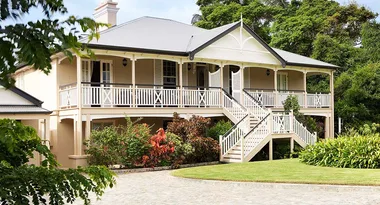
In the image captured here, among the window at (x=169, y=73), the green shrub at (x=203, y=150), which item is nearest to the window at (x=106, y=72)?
the window at (x=169, y=73)

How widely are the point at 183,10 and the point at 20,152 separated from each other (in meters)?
51.9

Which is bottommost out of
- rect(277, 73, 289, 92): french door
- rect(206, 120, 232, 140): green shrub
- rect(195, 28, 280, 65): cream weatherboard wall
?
rect(206, 120, 232, 140): green shrub

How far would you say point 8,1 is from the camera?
6.23ft

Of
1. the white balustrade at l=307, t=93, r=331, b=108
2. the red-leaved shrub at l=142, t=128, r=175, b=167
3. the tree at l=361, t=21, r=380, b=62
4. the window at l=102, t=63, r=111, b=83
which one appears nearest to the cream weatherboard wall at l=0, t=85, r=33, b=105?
the window at l=102, t=63, r=111, b=83

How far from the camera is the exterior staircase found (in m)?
20.8

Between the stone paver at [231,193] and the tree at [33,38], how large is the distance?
9127 mm

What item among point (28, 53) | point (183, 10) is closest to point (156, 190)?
point (28, 53)

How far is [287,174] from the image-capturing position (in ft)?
49.2

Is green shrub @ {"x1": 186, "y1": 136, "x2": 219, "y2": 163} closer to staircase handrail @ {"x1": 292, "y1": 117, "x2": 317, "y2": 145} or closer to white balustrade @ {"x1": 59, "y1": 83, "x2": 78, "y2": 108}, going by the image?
staircase handrail @ {"x1": 292, "y1": 117, "x2": 317, "y2": 145}

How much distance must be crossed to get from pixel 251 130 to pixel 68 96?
326 inches

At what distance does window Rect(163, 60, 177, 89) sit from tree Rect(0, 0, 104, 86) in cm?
2285

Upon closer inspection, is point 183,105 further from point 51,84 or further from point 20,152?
point 20,152

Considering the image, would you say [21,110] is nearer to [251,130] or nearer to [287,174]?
[251,130]

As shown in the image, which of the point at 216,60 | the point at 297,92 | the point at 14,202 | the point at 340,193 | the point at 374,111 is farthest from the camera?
the point at 374,111
